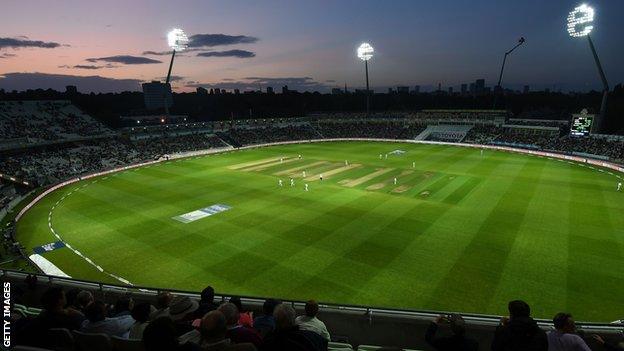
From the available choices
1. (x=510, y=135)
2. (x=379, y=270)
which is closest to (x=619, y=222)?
(x=379, y=270)

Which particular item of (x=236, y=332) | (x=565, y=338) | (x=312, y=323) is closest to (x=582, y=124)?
(x=565, y=338)

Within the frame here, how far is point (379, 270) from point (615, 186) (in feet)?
107

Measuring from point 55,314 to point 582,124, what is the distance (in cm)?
7211

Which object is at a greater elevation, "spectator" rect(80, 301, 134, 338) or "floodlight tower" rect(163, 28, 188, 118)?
"floodlight tower" rect(163, 28, 188, 118)

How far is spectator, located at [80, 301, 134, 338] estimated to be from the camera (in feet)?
18.9

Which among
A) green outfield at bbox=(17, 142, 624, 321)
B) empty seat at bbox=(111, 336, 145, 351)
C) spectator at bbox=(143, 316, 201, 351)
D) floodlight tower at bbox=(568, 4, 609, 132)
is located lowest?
green outfield at bbox=(17, 142, 624, 321)

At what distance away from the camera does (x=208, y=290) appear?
23.2 feet

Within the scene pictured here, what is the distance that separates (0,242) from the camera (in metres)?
25.6

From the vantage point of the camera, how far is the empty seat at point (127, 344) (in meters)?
4.94

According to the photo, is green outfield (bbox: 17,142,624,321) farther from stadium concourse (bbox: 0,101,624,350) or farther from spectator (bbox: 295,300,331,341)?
spectator (bbox: 295,300,331,341)

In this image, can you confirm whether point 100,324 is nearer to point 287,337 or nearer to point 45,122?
point 287,337

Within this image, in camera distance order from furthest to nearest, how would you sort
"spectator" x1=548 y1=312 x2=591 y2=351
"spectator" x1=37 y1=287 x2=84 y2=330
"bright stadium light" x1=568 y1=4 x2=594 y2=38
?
1. "bright stadium light" x1=568 y1=4 x2=594 y2=38
2. "spectator" x1=37 y1=287 x2=84 y2=330
3. "spectator" x1=548 y1=312 x2=591 y2=351

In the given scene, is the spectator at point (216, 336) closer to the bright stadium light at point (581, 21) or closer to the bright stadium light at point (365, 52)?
the bright stadium light at point (581, 21)

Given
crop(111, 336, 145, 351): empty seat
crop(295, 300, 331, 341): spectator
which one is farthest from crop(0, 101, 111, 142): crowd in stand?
crop(295, 300, 331, 341): spectator
